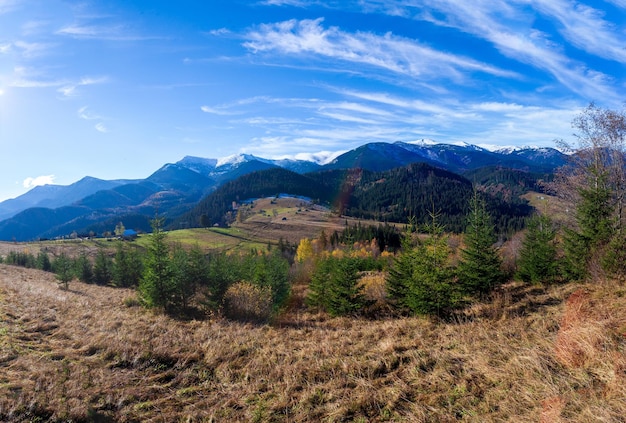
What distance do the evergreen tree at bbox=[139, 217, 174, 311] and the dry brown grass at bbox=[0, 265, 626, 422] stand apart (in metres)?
7.07

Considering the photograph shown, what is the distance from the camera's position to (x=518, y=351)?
322 inches

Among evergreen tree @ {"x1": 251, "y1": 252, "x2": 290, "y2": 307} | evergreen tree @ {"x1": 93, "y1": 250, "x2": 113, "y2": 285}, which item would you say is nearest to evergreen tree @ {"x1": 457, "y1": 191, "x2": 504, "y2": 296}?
evergreen tree @ {"x1": 251, "y1": 252, "x2": 290, "y2": 307}

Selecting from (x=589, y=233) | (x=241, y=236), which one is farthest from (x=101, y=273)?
(x=241, y=236)

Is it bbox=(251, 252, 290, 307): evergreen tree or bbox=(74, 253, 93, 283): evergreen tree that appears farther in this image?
bbox=(74, 253, 93, 283): evergreen tree

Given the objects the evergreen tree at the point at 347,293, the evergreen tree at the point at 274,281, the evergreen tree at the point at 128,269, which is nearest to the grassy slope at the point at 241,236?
the evergreen tree at the point at 128,269

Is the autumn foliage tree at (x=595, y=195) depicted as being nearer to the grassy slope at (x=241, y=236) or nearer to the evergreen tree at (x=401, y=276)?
the evergreen tree at (x=401, y=276)

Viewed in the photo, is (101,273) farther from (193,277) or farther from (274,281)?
(193,277)

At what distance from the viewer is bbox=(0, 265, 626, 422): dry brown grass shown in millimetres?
6359

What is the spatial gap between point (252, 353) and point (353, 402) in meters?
5.43

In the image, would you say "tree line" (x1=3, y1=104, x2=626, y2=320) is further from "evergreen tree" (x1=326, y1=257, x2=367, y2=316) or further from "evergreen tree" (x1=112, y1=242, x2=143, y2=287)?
"evergreen tree" (x1=112, y1=242, x2=143, y2=287)

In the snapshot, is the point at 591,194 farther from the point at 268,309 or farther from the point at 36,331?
the point at 36,331

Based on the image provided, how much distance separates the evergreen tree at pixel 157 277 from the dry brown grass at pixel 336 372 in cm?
707

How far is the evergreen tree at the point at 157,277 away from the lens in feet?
67.1

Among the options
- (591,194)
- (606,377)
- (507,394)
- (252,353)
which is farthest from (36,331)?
(591,194)
